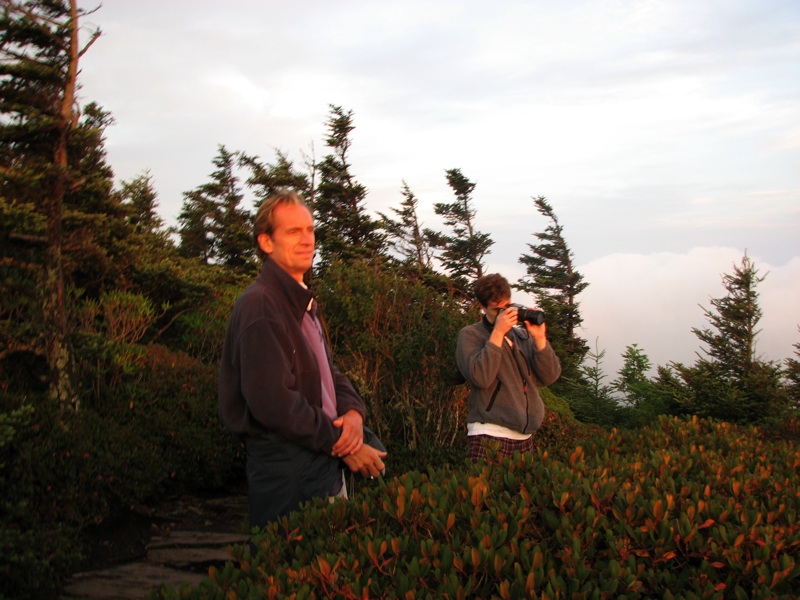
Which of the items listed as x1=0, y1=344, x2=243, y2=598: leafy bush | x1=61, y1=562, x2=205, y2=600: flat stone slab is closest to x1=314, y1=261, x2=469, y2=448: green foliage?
x1=0, y1=344, x2=243, y2=598: leafy bush

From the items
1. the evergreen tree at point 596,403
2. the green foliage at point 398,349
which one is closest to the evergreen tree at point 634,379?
the evergreen tree at point 596,403

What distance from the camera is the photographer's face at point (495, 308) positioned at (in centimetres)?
514

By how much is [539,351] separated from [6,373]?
591 cm

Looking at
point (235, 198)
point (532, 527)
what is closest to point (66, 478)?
point (532, 527)

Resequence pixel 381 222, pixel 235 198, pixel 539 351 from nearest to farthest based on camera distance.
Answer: pixel 539 351 → pixel 381 222 → pixel 235 198

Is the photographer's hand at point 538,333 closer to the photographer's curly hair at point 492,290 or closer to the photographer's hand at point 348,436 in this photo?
the photographer's curly hair at point 492,290

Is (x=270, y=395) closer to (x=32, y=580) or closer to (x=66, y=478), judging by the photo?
(x=32, y=580)

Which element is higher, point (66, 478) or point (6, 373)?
point (6, 373)

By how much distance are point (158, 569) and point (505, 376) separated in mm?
2990

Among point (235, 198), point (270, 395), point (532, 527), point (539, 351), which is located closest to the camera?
point (532, 527)

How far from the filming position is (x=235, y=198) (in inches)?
1147

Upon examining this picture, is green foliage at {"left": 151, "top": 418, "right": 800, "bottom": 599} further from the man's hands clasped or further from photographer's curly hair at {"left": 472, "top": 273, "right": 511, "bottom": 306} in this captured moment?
photographer's curly hair at {"left": 472, "top": 273, "right": 511, "bottom": 306}

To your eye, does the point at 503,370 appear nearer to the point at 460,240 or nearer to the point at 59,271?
the point at 59,271

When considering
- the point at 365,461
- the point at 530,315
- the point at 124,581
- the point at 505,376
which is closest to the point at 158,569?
the point at 124,581
